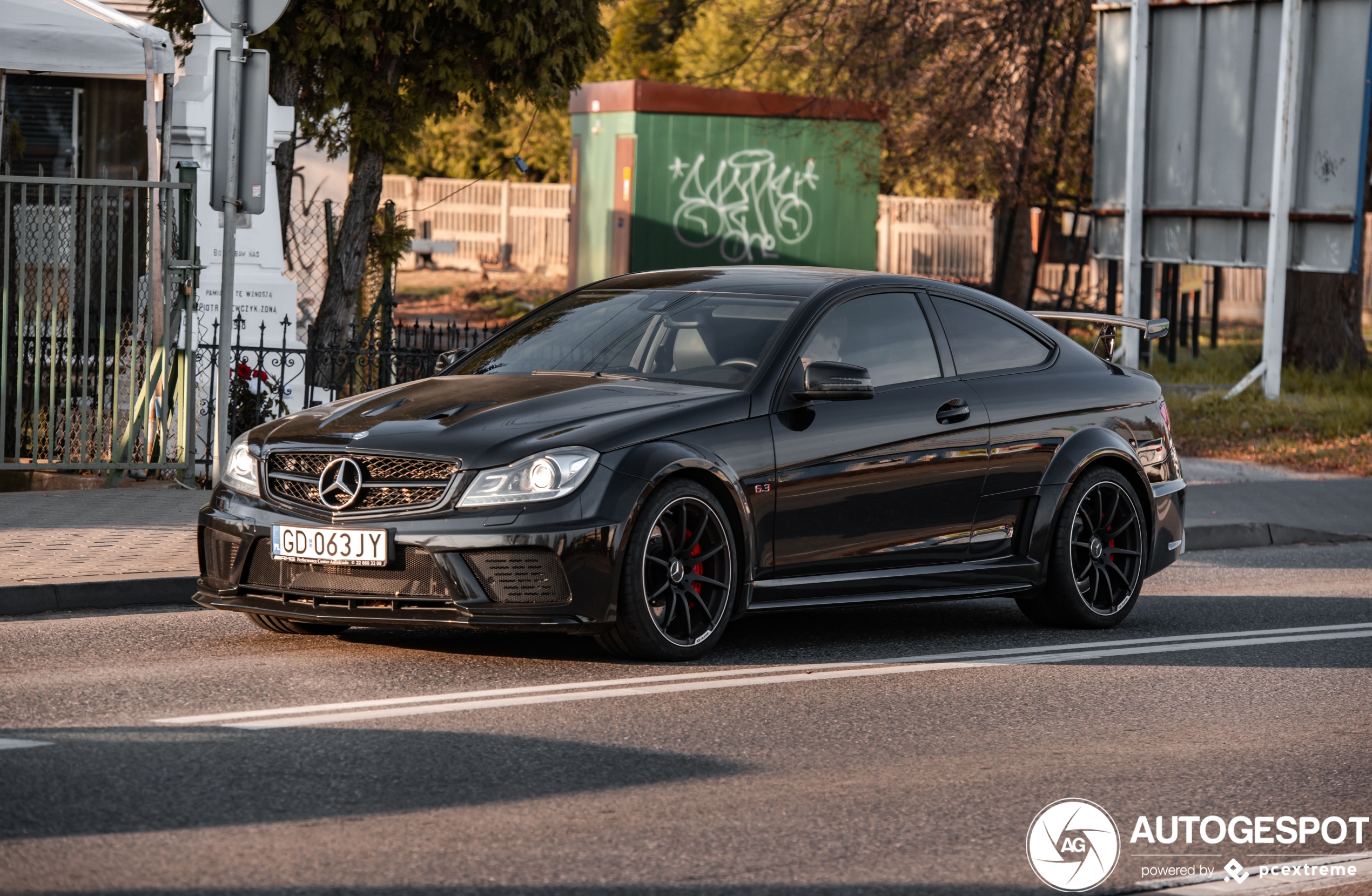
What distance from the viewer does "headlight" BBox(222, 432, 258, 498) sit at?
693cm

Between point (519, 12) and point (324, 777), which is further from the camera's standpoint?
point (519, 12)

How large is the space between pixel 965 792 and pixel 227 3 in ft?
Result: 21.6

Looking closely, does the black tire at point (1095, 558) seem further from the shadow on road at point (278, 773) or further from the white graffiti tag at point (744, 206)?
the white graffiti tag at point (744, 206)

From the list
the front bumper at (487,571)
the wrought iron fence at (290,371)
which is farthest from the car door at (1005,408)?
the wrought iron fence at (290,371)

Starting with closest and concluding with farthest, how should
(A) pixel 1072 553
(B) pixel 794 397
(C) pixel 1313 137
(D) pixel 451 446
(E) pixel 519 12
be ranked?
(D) pixel 451 446 < (B) pixel 794 397 < (A) pixel 1072 553 < (E) pixel 519 12 < (C) pixel 1313 137

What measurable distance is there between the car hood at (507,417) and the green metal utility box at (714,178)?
60.3 ft

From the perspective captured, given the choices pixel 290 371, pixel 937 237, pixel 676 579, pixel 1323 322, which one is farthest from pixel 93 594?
pixel 937 237

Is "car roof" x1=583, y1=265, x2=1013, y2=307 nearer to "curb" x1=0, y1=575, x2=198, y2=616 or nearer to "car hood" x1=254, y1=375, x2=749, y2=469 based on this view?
"car hood" x1=254, y1=375, x2=749, y2=469

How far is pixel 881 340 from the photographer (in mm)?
7801

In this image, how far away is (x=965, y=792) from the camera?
5.25m

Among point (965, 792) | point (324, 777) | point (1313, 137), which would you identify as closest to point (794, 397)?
point (965, 792)

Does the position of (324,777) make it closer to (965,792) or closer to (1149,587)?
(965,792)

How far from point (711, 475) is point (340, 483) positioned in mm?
1351

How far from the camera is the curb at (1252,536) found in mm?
11891
